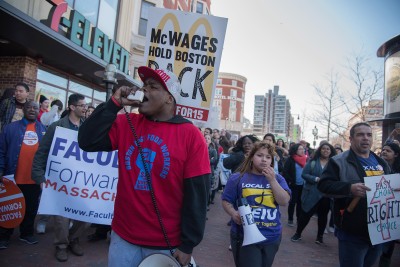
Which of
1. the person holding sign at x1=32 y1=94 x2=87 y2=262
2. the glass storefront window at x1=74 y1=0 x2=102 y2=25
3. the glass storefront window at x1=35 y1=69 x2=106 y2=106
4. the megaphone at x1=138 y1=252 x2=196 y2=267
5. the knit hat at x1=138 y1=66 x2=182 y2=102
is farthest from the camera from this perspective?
the glass storefront window at x1=74 y1=0 x2=102 y2=25

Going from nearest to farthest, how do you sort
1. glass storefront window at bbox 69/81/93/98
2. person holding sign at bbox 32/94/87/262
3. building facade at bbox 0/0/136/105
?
1. person holding sign at bbox 32/94/87/262
2. building facade at bbox 0/0/136/105
3. glass storefront window at bbox 69/81/93/98

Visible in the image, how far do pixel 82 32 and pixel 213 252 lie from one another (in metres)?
8.81

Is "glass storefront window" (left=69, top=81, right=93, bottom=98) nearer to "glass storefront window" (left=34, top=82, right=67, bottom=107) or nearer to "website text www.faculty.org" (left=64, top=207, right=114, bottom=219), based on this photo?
"glass storefront window" (left=34, top=82, right=67, bottom=107)

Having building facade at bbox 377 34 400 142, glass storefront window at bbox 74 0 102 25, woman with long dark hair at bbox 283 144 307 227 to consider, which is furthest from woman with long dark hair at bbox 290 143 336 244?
building facade at bbox 377 34 400 142

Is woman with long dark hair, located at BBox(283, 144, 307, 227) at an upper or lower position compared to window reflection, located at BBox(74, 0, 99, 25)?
lower

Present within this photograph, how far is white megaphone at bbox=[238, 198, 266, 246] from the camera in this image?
279 centimetres

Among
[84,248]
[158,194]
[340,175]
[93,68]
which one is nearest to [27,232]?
[84,248]

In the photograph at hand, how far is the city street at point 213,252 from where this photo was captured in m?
4.07

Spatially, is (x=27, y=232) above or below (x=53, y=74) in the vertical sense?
below

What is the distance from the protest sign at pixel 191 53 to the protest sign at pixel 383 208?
2195 mm

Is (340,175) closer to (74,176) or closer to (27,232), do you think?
(74,176)

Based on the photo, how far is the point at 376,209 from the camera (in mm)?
3213

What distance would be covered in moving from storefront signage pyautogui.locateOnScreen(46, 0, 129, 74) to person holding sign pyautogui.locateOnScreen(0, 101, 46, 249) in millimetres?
5817

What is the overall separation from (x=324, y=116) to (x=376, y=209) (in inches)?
866
